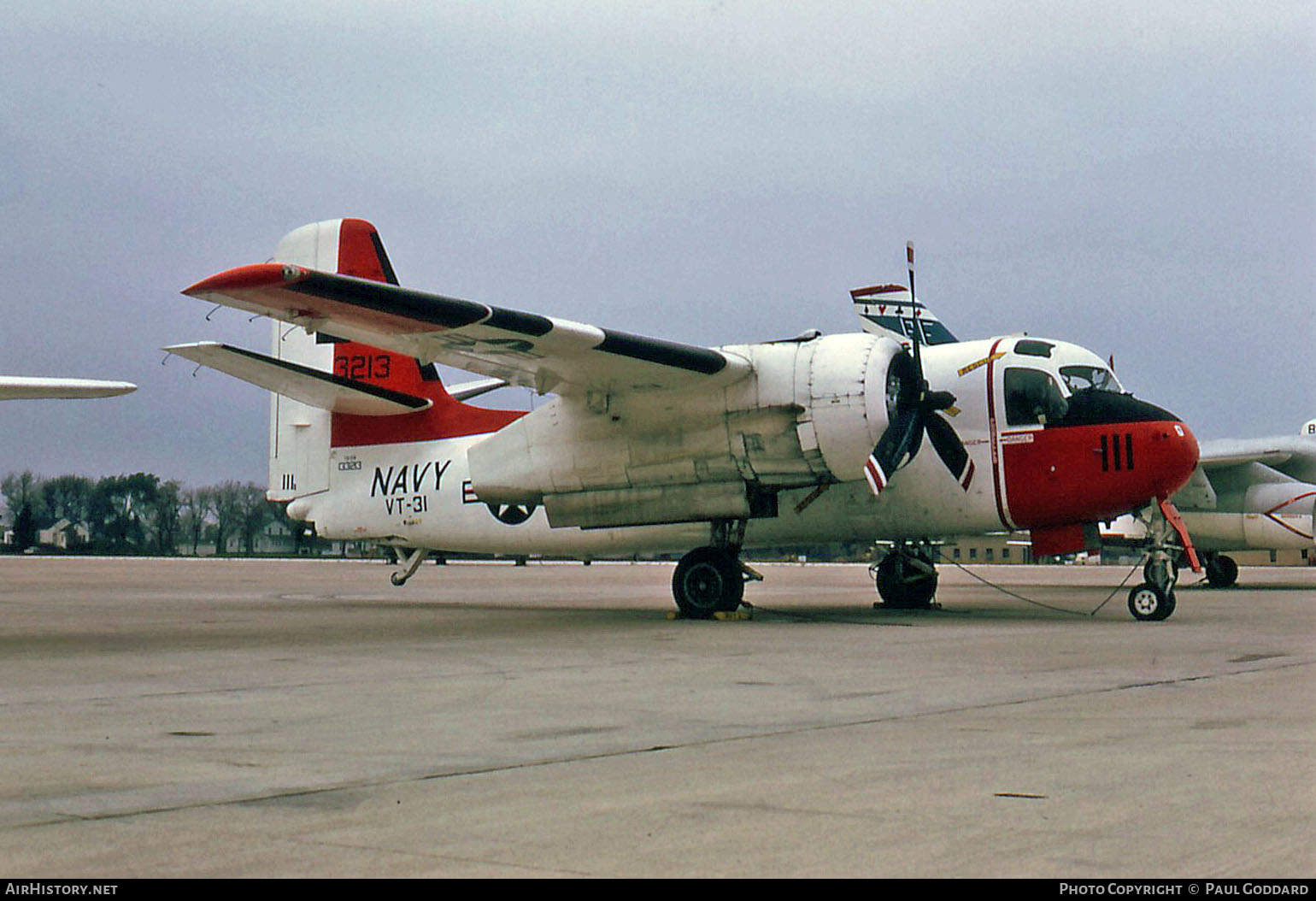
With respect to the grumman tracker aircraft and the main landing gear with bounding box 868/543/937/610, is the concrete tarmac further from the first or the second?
the main landing gear with bounding box 868/543/937/610

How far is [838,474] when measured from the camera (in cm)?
1620

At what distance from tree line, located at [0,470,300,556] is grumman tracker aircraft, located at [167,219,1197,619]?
111 m

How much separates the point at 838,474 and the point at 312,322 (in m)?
6.59

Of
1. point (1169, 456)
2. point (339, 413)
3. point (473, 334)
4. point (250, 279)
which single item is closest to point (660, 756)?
point (250, 279)

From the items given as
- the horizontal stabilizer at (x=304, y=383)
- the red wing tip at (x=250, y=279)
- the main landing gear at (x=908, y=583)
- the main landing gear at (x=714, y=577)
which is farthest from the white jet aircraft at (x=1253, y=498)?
the red wing tip at (x=250, y=279)

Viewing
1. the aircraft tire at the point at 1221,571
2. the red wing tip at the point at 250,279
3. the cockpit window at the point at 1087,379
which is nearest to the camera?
the red wing tip at the point at 250,279

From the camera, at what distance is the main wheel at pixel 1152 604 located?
1661cm

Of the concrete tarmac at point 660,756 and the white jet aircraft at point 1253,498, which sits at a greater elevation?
the white jet aircraft at point 1253,498

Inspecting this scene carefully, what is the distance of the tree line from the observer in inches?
4968

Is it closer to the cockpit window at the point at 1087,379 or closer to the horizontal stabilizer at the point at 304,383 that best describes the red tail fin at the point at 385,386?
the horizontal stabilizer at the point at 304,383

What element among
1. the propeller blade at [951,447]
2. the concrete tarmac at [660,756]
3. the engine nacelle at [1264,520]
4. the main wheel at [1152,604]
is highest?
the propeller blade at [951,447]

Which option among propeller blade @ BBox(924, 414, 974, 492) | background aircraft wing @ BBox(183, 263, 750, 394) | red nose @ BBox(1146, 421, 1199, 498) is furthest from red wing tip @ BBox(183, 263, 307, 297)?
red nose @ BBox(1146, 421, 1199, 498)

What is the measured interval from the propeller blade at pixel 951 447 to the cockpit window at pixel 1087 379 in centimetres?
160

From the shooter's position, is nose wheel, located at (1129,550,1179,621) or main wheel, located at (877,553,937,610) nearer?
nose wheel, located at (1129,550,1179,621)
